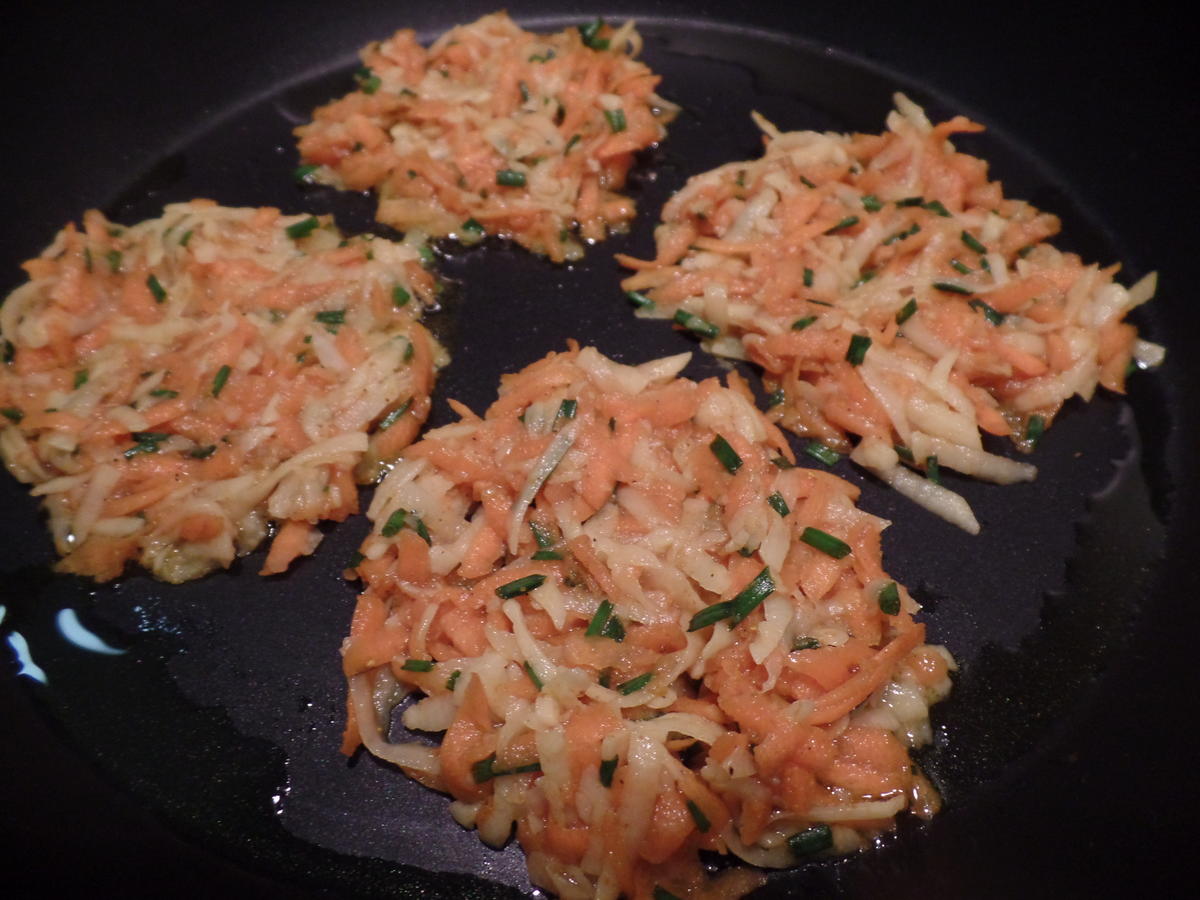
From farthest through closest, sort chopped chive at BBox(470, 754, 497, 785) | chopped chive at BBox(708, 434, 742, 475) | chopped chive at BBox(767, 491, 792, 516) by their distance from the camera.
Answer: chopped chive at BBox(708, 434, 742, 475), chopped chive at BBox(767, 491, 792, 516), chopped chive at BBox(470, 754, 497, 785)

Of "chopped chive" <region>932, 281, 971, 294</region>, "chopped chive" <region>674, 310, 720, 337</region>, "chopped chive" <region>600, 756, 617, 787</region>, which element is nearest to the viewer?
"chopped chive" <region>600, 756, 617, 787</region>

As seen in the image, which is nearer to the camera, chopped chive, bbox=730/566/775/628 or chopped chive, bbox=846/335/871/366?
chopped chive, bbox=730/566/775/628

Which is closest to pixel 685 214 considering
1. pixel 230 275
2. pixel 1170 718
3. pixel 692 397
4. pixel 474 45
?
pixel 692 397

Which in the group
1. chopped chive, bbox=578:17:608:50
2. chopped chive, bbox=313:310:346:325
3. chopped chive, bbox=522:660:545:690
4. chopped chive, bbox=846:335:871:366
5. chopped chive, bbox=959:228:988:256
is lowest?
chopped chive, bbox=522:660:545:690

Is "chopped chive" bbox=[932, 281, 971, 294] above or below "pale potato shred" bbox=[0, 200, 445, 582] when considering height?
above

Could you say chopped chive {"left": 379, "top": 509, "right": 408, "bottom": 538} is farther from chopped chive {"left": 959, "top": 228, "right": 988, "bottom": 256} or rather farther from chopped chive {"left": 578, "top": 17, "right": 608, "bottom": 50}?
chopped chive {"left": 578, "top": 17, "right": 608, "bottom": 50}

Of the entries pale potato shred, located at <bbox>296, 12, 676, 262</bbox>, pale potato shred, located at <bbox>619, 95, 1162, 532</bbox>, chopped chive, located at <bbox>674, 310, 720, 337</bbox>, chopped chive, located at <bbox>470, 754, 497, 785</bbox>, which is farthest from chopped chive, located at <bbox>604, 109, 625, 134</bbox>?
chopped chive, located at <bbox>470, 754, 497, 785</bbox>

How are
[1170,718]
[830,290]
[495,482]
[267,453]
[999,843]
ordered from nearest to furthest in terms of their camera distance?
[999,843], [1170,718], [495,482], [267,453], [830,290]

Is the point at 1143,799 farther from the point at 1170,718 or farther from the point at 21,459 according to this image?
the point at 21,459
